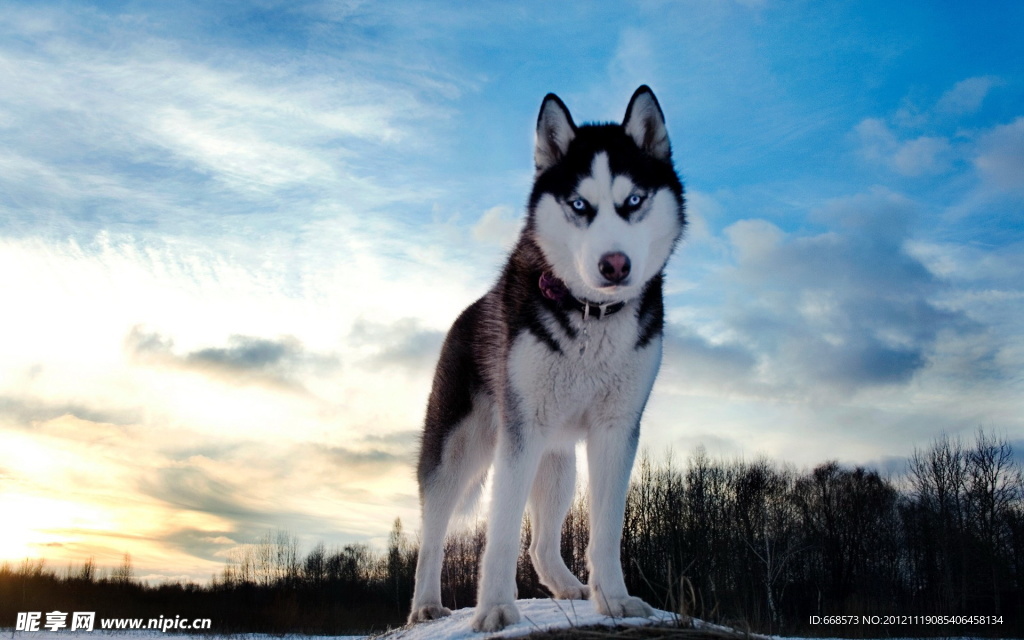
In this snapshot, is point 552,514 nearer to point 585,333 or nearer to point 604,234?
point 585,333

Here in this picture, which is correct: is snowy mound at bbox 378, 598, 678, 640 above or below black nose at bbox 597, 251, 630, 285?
below

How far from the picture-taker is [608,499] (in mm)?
5953

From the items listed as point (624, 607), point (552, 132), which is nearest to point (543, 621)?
point (624, 607)

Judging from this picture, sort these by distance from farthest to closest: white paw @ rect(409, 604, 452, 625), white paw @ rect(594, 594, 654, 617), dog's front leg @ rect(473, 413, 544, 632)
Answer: white paw @ rect(409, 604, 452, 625)
dog's front leg @ rect(473, 413, 544, 632)
white paw @ rect(594, 594, 654, 617)

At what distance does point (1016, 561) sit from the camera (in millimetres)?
46188

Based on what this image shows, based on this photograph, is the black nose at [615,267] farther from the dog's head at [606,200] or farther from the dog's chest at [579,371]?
the dog's chest at [579,371]

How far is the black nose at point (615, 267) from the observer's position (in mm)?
5141

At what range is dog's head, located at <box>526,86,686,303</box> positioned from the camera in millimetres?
5305

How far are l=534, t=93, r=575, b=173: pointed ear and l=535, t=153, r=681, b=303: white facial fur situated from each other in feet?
1.41

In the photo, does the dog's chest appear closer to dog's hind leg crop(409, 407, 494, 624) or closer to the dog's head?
the dog's head

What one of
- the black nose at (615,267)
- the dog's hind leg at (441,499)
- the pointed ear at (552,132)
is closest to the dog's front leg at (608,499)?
the black nose at (615,267)

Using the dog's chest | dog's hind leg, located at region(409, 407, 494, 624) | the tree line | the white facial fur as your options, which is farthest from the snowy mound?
the tree line

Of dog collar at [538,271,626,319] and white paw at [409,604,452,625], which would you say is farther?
white paw at [409,604,452,625]

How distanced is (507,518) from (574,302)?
5.70 feet
